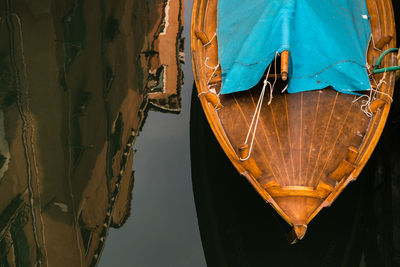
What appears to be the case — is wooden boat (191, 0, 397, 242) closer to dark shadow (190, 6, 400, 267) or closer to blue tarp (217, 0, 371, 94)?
blue tarp (217, 0, 371, 94)

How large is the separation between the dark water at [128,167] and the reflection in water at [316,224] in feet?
0.06

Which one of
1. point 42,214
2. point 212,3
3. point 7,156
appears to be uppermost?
point 212,3

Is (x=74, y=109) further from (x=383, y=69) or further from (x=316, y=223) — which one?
(x=383, y=69)

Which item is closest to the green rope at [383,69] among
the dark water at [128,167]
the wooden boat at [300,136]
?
the wooden boat at [300,136]

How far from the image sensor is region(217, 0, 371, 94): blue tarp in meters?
6.44

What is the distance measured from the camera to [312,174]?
5742mm

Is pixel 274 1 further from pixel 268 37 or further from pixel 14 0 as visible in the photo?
pixel 14 0

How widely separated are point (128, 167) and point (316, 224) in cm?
406

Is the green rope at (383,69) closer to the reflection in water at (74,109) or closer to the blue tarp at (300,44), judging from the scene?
the blue tarp at (300,44)

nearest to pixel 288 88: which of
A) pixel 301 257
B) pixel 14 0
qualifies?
pixel 301 257

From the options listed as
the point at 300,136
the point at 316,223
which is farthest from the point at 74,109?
the point at 316,223

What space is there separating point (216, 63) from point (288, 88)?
1.46 meters

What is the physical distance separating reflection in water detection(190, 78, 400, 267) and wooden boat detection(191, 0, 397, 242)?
2.04 feet

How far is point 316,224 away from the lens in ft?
21.4
